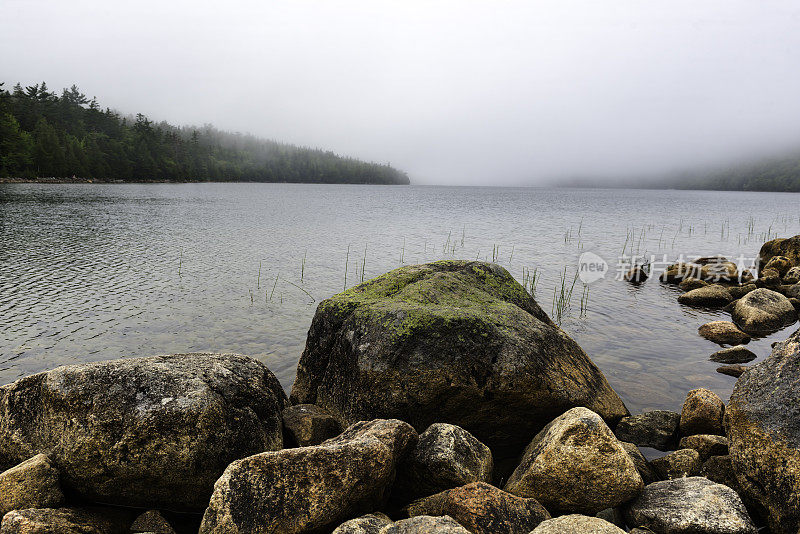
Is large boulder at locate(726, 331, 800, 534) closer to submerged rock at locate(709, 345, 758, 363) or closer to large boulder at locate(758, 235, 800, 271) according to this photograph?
submerged rock at locate(709, 345, 758, 363)

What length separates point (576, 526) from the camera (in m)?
4.50

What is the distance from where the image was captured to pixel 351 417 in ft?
26.3

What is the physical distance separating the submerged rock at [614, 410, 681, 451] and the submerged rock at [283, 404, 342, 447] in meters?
5.64

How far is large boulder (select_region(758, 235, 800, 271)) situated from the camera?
1011 inches

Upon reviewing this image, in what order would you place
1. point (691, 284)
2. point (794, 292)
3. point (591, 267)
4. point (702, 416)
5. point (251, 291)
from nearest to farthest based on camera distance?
point (702, 416) → point (794, 292) → point (251, 291) → point (691, 284) → point (591, 267)

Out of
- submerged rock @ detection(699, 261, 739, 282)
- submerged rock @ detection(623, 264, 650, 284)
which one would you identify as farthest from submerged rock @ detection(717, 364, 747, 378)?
submerged rock @ detection(699, 261, 739, 282)

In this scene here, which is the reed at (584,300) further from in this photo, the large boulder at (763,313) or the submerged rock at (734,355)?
the large boulder at (763,313)

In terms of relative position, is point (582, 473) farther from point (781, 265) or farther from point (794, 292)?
point (781, 265)

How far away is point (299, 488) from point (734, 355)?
14168 millimetres

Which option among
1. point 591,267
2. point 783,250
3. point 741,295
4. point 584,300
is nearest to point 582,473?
point 584,300

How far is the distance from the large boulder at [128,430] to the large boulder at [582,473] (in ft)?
14.0

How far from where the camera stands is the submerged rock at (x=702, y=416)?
7980 millimetres

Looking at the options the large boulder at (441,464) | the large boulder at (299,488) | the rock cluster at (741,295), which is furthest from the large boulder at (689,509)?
the rock cluster at (741,295)

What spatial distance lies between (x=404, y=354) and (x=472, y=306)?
2086 millimetres
